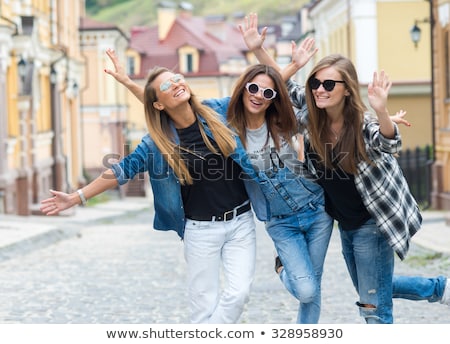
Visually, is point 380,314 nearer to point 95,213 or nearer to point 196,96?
point 196,96

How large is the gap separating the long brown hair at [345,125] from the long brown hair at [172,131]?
0.50 metres

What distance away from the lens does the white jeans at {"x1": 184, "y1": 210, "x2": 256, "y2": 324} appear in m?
6.00

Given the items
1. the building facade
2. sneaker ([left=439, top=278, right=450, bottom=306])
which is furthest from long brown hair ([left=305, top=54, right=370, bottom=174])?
the building facade

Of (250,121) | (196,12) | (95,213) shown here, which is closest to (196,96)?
(250,121)

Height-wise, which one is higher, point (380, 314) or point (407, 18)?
point (407, 18)

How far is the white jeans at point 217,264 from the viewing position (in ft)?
19.7

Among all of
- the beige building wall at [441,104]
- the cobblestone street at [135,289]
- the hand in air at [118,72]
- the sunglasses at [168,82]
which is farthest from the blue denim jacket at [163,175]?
the beige building wall at [441,104]

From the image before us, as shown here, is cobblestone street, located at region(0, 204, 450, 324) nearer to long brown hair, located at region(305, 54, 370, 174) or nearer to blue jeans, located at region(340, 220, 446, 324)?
blue jeans, located at region(340, 220, 446, 324)

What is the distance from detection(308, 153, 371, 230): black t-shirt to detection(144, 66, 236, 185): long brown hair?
0.58m

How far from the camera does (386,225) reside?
6.05m

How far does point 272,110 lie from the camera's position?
20.6 feet

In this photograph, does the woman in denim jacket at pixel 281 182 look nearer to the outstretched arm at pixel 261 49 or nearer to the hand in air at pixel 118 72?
the outstretched arm at pixel 261 49

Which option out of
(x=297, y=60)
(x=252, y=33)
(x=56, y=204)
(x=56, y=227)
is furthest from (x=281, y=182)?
(x=56, y=227)
